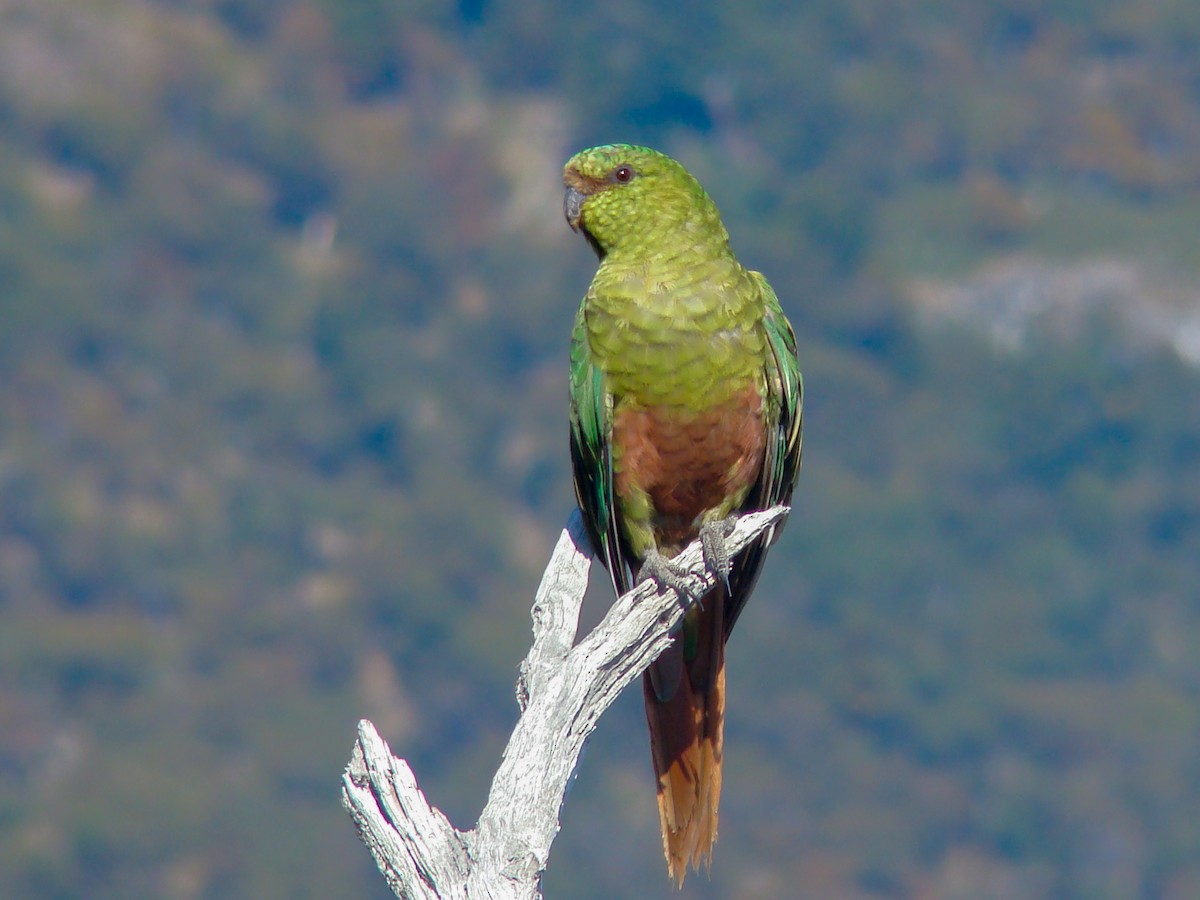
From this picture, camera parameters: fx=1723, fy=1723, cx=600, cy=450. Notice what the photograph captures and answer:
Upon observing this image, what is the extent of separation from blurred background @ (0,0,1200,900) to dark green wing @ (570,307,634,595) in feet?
204

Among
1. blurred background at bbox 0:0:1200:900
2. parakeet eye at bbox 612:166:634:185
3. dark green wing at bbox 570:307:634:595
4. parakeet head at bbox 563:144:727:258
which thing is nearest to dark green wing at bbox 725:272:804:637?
parakeet head at bbox 563:144:727:258

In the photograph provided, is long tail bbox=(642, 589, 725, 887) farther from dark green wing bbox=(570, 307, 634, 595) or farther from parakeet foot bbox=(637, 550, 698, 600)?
parakeet foot bbox=(637, 550, 698, 600)

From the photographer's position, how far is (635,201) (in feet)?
28.0

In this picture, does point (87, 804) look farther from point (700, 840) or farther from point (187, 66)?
point (700, 840)

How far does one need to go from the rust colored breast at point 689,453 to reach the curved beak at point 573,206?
1.17 m

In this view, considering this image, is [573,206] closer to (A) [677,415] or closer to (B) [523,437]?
(A) [677,415]

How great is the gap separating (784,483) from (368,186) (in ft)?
318

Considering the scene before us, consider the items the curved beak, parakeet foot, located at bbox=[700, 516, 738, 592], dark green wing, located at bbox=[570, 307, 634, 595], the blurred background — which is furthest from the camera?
A: the blurred background

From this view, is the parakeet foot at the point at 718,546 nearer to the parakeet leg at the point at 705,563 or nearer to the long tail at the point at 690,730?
the parakeet leg at the point at 705,563

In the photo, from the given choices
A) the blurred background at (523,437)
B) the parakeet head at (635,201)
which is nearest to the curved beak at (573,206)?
the parakeet head at (635,201)

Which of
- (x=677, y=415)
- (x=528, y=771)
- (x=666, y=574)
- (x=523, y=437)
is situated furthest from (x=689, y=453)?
(x=523, y=437)

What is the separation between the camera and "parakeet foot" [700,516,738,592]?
8.01m

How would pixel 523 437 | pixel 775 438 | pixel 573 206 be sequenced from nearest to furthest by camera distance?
pixel 775 438, pixel 573 206, pixel 523 437

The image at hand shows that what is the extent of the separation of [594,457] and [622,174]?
1451mm
